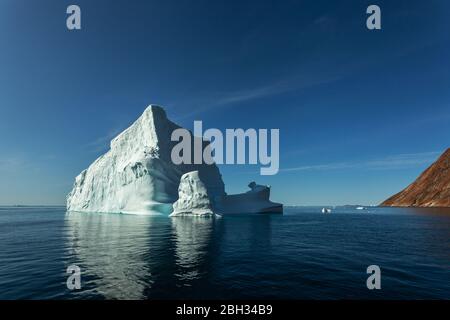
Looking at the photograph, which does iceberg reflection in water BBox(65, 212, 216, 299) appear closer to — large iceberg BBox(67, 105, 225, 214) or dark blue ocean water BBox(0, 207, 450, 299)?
dark blue ocean water BBox(0, 207, 450, 299)

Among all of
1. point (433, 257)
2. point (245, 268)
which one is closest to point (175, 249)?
point (245, 268)

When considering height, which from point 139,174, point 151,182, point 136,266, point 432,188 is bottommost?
point 432,188

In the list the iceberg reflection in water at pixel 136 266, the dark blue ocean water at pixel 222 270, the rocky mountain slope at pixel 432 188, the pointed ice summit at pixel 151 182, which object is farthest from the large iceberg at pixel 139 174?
the rocky mountain slope at pixel 432 188

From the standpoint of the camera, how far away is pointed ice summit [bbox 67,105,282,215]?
2343 inches

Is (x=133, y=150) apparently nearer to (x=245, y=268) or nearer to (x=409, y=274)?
(x=245, y=268)

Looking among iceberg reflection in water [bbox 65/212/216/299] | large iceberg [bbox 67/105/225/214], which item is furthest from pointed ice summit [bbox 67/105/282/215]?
iceberg reflection in water [bbox 65/212/216/299]

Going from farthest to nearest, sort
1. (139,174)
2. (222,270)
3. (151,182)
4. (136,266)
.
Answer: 1. (139,174)
2. (151,182)
3. (136,266)
4. (222,270)

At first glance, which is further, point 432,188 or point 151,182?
point 432,188

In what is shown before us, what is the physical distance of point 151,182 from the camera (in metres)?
66.9

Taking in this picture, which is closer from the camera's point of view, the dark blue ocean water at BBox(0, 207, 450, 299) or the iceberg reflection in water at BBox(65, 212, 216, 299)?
the dark blue ocean water at BBox(0, 207, 450, 299)

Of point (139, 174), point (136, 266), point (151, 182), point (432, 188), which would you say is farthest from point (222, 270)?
point (432, 188)

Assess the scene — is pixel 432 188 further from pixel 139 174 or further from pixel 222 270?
pixel 222 270
